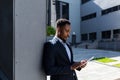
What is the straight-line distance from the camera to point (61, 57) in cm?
279

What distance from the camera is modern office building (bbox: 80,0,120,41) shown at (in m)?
42.0

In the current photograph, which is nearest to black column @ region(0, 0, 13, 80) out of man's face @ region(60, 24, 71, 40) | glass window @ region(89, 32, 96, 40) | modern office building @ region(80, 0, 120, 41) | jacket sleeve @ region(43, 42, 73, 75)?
jacket sleeve @ region(43, 42, 73, 75)

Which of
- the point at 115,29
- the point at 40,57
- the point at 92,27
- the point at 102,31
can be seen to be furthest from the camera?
the point at 92,27

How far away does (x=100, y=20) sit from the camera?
155 feet

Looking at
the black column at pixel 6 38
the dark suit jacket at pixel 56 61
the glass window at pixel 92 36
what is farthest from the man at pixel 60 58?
the glass window at pixel 92 36

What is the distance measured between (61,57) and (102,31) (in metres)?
44.8

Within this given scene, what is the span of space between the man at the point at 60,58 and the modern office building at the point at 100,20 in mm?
38705

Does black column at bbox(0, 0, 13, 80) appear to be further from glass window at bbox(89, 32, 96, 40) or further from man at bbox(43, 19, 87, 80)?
glass window at bbox(89, 32, 96, 40)

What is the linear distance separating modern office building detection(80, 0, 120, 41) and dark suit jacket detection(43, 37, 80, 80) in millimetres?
38755

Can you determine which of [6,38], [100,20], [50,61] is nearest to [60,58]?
[50,61]

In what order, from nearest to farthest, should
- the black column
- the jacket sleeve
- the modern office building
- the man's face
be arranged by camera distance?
the black column
the jacket sleeve
the man's face
the modern office building

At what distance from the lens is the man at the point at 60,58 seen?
2652 mm

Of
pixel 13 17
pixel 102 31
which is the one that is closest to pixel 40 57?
pixel 13 17

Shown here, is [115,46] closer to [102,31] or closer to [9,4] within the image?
[102,31]
